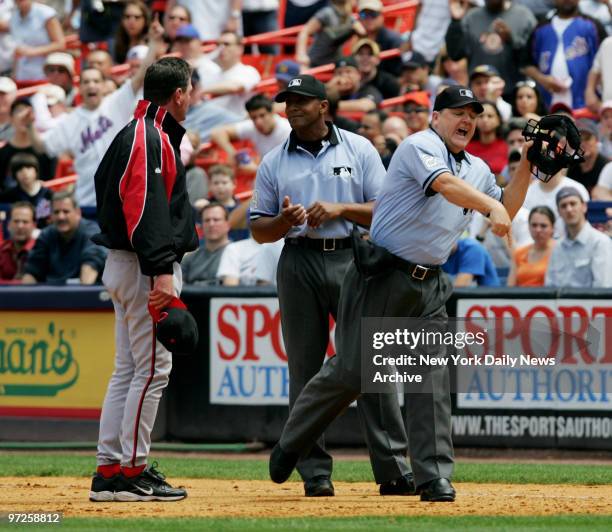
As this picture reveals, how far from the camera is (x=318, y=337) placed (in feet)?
26.2

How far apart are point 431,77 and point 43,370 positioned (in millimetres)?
7053

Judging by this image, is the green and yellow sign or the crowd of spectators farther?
the crowd of spectators

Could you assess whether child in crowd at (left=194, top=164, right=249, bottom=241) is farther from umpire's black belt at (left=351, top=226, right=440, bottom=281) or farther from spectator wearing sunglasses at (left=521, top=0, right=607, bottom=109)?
umpire's black belt at (left=351, top=226, right=440, bottom=281)

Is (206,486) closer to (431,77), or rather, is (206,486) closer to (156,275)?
(156,275)

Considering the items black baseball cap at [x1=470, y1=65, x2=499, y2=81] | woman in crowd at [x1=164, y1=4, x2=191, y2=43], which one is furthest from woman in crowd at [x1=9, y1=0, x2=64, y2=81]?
black baseball cap at [x1=470, y1=65, x2=499, y2=81]

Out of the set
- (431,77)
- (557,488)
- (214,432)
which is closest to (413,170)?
(557,488)

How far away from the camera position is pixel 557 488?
334 inches

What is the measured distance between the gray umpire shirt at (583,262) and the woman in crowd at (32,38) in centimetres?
950

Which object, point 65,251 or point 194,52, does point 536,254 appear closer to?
point 65,251

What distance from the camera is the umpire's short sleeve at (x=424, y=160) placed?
7.11m

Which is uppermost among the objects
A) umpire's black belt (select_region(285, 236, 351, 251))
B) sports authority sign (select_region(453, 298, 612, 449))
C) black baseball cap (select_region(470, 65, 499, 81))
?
black baseball cap (select_region(470, 65, 499, 81))

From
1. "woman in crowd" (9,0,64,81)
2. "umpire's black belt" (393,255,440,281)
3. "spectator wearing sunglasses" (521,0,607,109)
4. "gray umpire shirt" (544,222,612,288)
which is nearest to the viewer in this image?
"umpire's black belt" (393,255,440,281)

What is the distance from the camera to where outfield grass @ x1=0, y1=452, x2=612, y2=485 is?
905cm

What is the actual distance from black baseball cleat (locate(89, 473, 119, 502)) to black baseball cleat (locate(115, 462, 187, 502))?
0.09 feet
